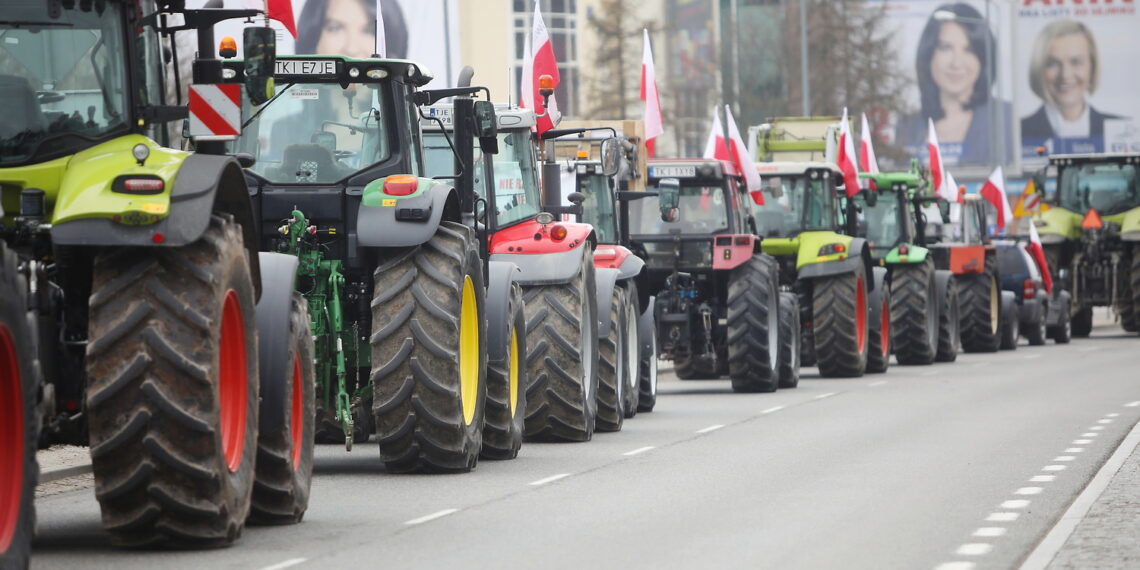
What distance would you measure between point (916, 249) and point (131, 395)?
22.1 meters

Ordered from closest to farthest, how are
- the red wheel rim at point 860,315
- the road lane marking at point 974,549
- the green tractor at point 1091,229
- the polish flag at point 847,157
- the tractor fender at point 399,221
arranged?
1. the road lane marking at point 974,549
2. the tractor fender at point 399,221
3. the red wheel rim at point 860,315
4. the polish flag at point 847,157
5. the green tractor at point 1091,229

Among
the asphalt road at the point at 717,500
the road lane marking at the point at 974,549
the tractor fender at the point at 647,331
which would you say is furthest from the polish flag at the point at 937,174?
the road lane marking at the point at 974,549

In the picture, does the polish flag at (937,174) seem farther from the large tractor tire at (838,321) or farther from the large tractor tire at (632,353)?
the large tractor tire at (632,353)

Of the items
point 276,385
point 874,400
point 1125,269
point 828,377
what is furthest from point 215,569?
point 1125,269

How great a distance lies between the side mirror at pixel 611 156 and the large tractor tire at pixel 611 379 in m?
1.03

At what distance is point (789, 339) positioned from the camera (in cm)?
2472

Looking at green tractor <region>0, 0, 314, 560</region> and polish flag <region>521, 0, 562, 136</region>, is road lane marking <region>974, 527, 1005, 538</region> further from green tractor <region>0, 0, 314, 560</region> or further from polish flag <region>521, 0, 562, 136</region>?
polish flag <region>521, 0, 562, 136</region>

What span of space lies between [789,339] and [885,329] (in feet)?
14.7

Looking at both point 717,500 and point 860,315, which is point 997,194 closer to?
point 860,315

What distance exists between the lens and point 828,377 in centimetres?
2750

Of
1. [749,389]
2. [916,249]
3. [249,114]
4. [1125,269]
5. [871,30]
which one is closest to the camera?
[249,114]

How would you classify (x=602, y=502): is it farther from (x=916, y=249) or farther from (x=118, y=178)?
(x=916, y=249)

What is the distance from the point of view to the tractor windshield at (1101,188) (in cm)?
4072

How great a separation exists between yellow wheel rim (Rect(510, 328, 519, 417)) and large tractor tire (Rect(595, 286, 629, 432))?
228cm
